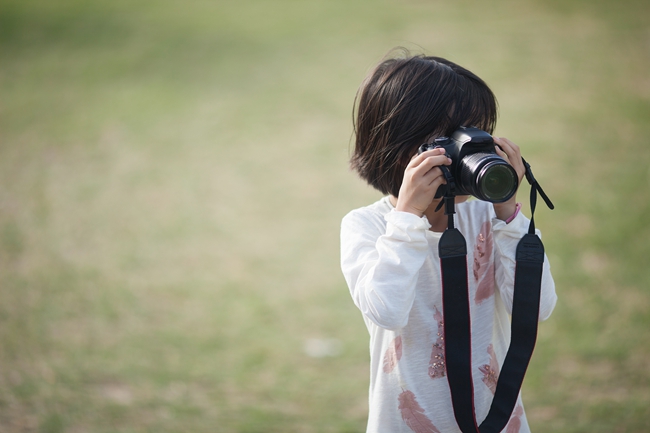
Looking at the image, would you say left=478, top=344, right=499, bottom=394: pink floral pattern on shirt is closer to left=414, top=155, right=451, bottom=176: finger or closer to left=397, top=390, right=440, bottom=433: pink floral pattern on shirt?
left=397, top=390, right=440, bottom=433: pink floral pattern on shirt

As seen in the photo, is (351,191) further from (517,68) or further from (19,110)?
(19,110)

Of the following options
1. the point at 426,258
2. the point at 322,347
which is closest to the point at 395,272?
the point at 426,258

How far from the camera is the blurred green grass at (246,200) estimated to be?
244 cm

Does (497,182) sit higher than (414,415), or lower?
higher

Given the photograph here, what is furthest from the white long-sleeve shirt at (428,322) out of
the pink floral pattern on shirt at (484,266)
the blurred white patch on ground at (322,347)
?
the blurred white patch on ground at (322,347)

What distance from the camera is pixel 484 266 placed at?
1137 millimetres

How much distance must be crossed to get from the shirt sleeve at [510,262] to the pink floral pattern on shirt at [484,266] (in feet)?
0.04

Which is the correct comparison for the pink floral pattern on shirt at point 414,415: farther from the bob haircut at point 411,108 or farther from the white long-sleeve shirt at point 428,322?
the bob haircut at point 411,108

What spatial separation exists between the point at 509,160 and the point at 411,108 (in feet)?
0.63

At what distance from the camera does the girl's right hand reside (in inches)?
39.0

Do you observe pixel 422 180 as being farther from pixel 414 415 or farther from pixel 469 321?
pixel 414 415

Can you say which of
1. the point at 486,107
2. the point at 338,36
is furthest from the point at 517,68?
the point at 486,107

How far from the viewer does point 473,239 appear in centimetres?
115

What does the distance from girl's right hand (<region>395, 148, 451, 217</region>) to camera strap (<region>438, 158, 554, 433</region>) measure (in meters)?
0.02
